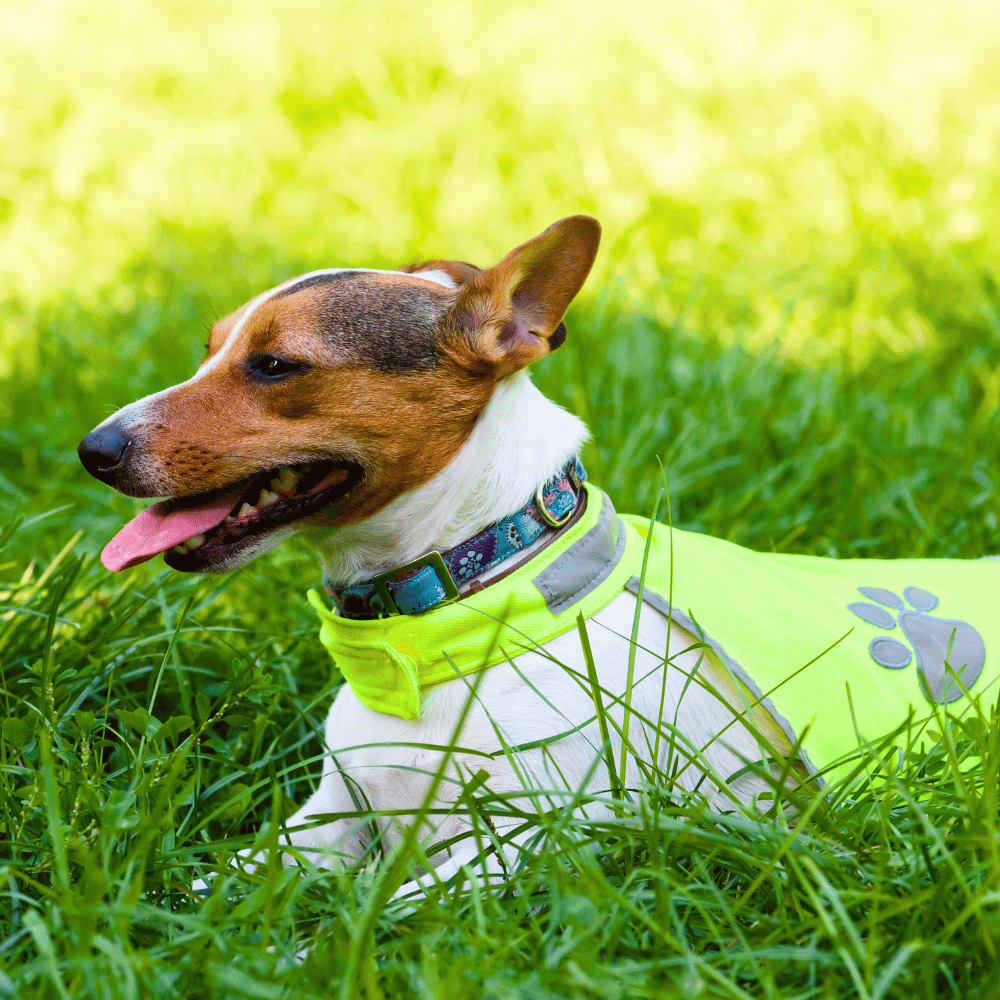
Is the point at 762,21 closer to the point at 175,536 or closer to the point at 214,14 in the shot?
the point at 214,14

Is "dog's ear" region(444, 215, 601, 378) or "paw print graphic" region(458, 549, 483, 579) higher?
"dog's ear" region(444, 215, 601, 378)

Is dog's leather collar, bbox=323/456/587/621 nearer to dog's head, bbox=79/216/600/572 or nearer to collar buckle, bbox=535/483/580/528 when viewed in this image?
collar buckle, bbox=535/483/580/528

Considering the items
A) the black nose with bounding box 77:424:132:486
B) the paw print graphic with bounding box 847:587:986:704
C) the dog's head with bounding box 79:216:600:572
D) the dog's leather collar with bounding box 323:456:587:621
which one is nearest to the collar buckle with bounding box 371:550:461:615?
the dog's leather collar with bounding box 323:456:587:621

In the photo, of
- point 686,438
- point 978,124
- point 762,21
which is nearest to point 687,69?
point 762,21

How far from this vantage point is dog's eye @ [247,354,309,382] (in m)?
2.44

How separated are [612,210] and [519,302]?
3.87m

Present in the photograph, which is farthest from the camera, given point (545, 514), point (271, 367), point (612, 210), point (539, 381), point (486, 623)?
point (612, 210)

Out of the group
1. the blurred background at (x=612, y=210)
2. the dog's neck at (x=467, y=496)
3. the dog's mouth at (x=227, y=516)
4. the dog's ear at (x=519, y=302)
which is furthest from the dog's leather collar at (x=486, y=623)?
the blurred background at (x=612, y=210)

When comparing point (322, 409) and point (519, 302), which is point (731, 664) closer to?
point (519, 302)

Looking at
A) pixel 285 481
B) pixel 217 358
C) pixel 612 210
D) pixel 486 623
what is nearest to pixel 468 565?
pixel 486 623

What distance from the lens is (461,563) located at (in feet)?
7.62

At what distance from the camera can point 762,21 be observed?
804cm

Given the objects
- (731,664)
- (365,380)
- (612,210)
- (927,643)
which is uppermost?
(365,380)

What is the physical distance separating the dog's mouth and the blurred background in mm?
1080
